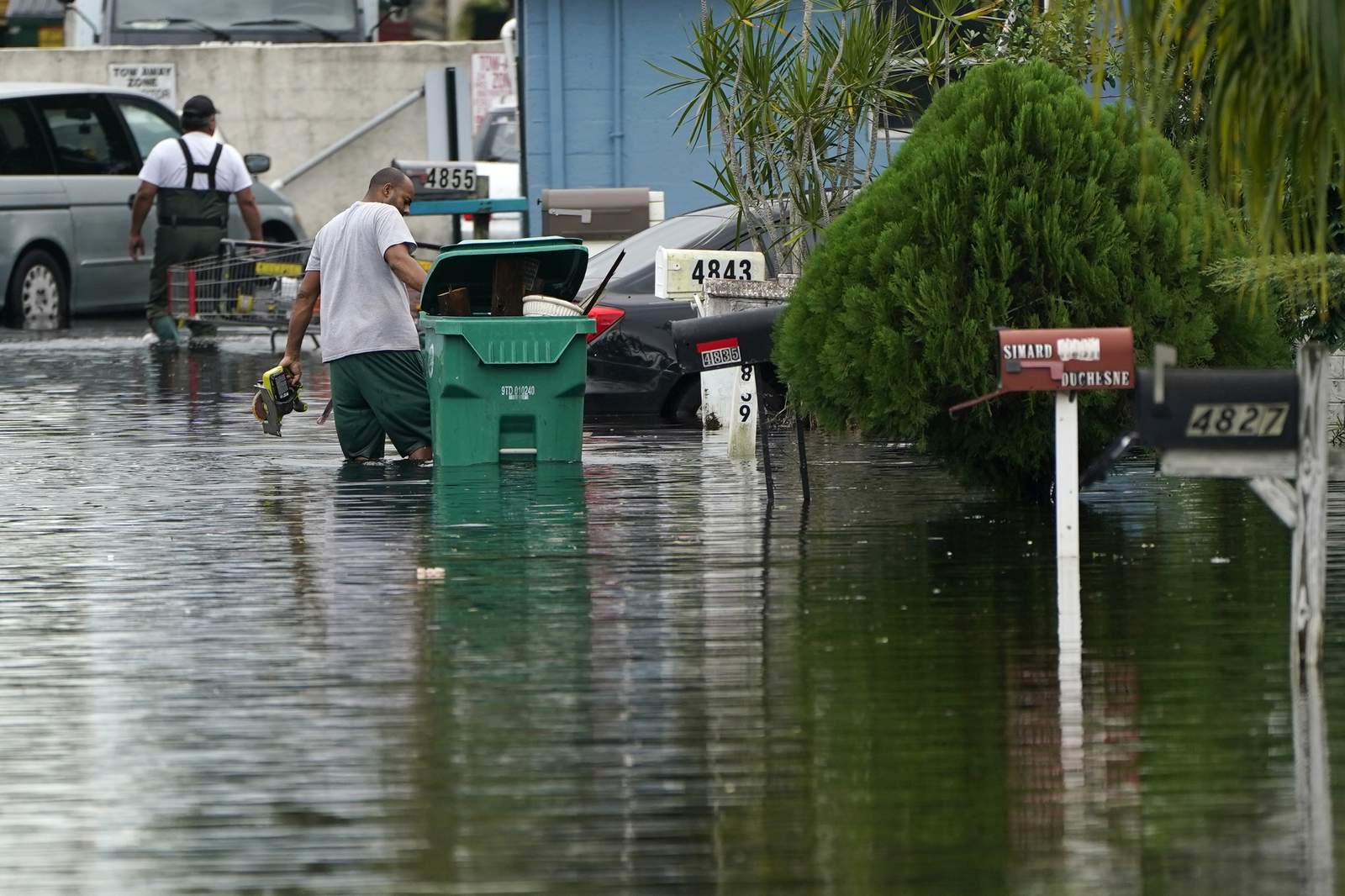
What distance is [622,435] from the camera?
51.9 feet

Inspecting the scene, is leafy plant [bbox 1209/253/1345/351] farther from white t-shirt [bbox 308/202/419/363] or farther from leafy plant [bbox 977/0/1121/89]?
white t-shirt [bbox 308/202/419/363]

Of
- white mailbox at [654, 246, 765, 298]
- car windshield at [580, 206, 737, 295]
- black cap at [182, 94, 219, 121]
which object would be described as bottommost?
white mailbox at [654, 246, 765, 298]

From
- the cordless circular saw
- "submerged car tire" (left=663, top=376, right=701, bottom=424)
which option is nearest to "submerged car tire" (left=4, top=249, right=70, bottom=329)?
"submerged car tire" (left=663, top=376, right=701, bottom=424)

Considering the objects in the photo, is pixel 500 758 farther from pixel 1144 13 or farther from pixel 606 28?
pixel 606 28

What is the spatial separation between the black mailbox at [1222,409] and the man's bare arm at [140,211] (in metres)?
16.2

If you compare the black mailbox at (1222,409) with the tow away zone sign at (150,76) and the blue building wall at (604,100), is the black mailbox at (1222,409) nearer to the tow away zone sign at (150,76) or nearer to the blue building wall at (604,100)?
the blue building wall at (604,100)

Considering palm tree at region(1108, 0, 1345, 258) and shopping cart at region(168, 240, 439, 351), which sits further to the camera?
shopping cart at region(168, 240, 439, 351)

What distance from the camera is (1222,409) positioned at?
732 centimetres

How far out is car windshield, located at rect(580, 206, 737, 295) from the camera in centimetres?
1652

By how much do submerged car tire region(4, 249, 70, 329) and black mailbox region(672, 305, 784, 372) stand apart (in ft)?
45.0

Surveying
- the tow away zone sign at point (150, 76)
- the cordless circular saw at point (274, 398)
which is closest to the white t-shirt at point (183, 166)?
the cordless circular saw at point (274, 398)

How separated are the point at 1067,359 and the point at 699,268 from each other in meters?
5.63

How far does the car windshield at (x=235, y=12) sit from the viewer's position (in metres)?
31.2

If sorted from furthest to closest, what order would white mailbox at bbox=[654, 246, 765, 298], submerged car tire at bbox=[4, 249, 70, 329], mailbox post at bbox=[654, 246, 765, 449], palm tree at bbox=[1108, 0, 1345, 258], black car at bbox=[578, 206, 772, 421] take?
submerged car tire at bbox=[4, 249, 70, 329]
black car at bbox=[578, 206, 772, 421]
white mailbox at bbox=[654, 246, 765, 298]
mailbox post at bbox=[654, 246, 765, 449]
palm tree at bbox=[1108, 0, 1345, 258]
